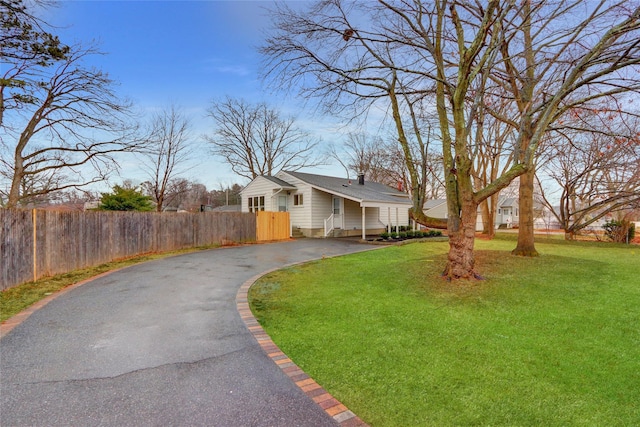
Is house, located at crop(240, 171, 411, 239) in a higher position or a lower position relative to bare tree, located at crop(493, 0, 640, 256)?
lower

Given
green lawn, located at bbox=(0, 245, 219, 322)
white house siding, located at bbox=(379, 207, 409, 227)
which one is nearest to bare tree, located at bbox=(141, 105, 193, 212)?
white house siding, located at bbox=(379, 207, 409, 227)

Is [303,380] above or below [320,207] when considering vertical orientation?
below

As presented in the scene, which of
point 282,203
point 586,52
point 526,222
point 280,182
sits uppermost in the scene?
point 586,52

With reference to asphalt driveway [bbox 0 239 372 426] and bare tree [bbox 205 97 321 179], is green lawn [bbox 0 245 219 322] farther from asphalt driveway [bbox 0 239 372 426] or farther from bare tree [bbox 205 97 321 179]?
bare tree [bbox 205 97 321 179]

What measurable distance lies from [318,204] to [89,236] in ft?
39.9

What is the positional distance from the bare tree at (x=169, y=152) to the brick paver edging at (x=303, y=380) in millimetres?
22712

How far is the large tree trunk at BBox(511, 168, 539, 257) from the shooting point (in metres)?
9.94

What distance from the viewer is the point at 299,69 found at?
6.66 meters

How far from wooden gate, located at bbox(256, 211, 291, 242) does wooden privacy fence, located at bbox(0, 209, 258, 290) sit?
110cm

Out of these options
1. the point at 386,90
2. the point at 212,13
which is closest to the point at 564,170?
the point at 386,90

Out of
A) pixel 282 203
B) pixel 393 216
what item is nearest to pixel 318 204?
pixel 282 203

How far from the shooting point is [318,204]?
19.6 m

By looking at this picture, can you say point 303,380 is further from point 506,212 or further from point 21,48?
point 506,212

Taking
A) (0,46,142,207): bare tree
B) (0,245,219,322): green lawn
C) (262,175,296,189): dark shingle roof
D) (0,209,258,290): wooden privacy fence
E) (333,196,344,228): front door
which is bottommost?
(0,245,219,322): green lawn
